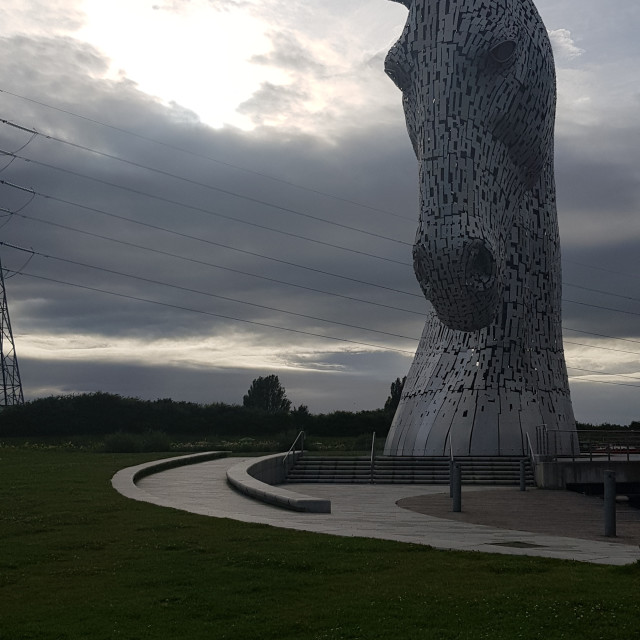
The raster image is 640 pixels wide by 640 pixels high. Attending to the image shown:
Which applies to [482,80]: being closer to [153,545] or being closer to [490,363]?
[490,363]

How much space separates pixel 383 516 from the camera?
44.3 feet

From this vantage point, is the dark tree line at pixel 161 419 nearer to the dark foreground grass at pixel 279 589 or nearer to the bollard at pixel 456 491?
the bollard at pixel 456 491

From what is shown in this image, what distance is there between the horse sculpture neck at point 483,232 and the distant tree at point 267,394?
50836mm

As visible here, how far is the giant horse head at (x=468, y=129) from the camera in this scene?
66.2 ft

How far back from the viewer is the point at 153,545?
912cm

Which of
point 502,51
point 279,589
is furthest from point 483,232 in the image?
point 279,589

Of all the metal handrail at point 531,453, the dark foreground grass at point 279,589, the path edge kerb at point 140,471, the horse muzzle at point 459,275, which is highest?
the horse muzzle at point 459,275

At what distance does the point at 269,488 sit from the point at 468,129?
1083cm

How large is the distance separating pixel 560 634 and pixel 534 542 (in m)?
4.48

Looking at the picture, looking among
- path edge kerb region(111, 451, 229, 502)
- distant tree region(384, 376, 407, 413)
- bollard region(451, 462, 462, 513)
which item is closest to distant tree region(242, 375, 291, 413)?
distant tree region(384, 376, 407, 413)

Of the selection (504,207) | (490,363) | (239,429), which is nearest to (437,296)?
(504,207)

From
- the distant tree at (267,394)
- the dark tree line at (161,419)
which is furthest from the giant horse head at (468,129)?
the distant tree at (267,394)

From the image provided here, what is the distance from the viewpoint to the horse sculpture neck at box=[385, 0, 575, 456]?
67.2ft

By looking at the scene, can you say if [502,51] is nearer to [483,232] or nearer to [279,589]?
[483,232]
